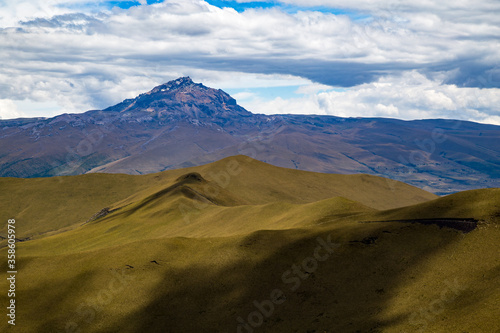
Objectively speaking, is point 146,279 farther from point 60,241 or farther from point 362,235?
point 60,241

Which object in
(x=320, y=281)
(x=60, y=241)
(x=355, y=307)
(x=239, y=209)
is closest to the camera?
(x=355, y=307)

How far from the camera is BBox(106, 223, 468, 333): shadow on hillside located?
68750 millimetres

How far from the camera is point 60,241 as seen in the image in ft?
545

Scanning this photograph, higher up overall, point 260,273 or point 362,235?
point 362,235

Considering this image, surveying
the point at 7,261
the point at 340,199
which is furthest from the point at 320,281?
the point at 7,261

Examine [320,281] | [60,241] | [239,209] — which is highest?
[320,281]

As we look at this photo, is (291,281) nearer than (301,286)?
No

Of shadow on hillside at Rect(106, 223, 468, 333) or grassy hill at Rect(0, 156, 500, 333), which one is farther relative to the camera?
shadow on hillside at Rect(106, 223, 468, 333)

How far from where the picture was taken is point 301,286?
76.6 metres

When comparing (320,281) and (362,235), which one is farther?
(362,235)

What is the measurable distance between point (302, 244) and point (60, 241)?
366 ft

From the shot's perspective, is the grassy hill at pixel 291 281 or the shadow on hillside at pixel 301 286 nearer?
the grassy hill at pixel 291 281

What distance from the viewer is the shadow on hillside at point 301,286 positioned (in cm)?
6875

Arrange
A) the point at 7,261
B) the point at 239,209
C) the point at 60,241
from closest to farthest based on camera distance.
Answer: the point at 7,261, the point at 239,209, the point at 60,241
